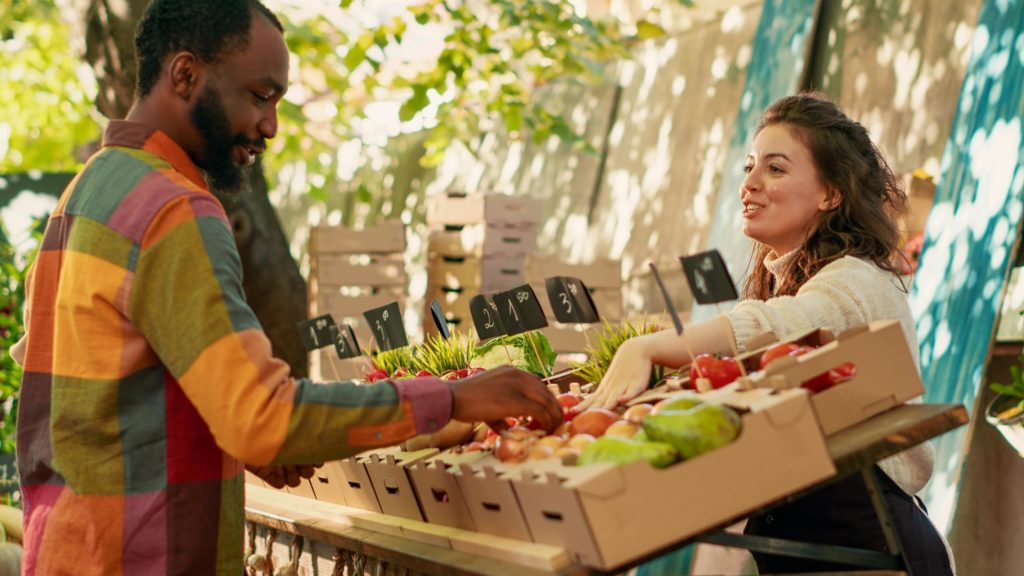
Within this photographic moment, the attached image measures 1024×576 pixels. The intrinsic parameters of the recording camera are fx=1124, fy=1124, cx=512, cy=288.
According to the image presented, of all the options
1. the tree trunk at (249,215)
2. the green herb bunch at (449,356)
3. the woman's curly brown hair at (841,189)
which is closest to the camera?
the woman's curly brown hair at (841,189)

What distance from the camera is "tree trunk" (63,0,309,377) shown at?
5660mm

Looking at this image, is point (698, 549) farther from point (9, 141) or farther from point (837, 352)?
point (9, 141)

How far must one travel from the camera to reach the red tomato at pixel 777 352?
2079mm

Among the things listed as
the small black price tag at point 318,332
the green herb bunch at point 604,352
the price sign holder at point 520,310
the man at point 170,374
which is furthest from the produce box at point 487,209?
the man at point 170,374

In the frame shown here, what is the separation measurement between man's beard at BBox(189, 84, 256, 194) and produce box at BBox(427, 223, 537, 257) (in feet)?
14.3

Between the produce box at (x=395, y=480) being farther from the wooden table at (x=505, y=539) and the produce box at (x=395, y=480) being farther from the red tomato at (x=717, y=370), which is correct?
the red tomato at (x=717, y=370)

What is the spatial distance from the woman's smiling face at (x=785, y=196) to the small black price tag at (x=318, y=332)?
1217mm

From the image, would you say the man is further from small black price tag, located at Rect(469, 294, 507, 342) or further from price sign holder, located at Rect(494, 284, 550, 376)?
small black price tag, located at Rect(469, 294, 507, 342)

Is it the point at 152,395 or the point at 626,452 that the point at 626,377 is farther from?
the point at 152,395

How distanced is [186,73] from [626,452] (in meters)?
0.99

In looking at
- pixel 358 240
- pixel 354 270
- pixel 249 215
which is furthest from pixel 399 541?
pixel 358 240

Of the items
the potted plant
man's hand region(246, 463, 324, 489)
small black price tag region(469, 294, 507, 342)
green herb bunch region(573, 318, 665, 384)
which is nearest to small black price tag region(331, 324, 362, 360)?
small black price tag region(469, 294, 507, 342)

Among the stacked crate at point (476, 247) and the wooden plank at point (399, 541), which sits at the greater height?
the stacked crate at point (476, 247)

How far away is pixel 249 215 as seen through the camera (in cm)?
607
